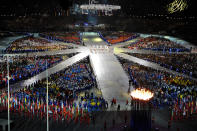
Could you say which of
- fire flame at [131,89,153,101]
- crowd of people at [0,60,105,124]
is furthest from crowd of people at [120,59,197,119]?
crowd of people at [0,60,105,124]

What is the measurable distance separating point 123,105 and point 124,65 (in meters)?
16.1

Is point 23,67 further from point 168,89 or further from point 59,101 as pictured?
point 168,89

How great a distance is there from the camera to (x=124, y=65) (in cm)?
4041

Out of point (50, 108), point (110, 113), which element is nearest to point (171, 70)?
point (110, 113)

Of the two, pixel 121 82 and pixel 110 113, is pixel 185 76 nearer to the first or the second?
pixel 121 82

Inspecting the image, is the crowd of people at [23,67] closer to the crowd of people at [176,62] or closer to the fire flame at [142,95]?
the crowd of people at [176,62]

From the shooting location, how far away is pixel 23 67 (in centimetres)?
3594

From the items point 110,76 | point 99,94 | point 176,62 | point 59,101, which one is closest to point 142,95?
point 59,101

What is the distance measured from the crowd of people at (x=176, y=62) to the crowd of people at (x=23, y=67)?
16.2 m

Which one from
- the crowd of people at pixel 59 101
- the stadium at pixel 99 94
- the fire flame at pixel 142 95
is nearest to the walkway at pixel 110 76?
the stadium at pixel 99 94

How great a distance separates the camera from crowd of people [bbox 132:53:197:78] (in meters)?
35.9

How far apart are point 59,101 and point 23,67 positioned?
A: 14.3 meters

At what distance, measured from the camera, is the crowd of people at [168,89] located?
77.7ft

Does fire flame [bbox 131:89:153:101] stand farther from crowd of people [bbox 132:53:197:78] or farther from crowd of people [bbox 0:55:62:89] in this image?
crowd of people [bbox 132:53:197:78]
